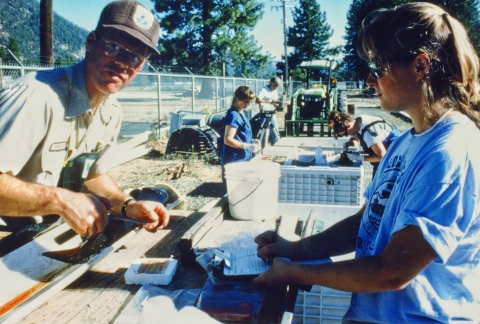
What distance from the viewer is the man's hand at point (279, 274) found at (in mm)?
1439

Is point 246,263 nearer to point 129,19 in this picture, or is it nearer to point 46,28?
point 129,19

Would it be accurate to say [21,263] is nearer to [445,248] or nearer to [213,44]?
[445,248]

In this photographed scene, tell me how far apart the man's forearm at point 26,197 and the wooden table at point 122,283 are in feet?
1.15

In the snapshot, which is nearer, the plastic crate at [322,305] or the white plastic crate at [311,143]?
the plastic crate at [322,305]

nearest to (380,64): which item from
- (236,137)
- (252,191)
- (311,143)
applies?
(252,191)

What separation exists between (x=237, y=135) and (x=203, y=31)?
122ft

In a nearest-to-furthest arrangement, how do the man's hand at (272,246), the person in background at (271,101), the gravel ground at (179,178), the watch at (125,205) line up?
the man's hand at (272,246)
the watch at (125,205)
the gravel ground at (179,178)
the person in background at (271,101)

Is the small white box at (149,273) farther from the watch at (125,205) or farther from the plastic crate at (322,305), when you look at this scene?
the plastic crate at (322,305)

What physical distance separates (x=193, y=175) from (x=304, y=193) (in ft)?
17.3

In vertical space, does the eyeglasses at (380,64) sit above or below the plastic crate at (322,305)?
above

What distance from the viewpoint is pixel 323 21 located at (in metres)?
67.4

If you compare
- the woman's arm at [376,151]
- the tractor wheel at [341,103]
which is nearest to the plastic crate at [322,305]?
the woman's arm at [376,151]

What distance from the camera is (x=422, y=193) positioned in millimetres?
1174

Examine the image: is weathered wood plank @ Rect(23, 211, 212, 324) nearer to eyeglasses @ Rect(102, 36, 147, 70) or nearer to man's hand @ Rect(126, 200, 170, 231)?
man's hand @ Rect(126, 200, 170, 231)
